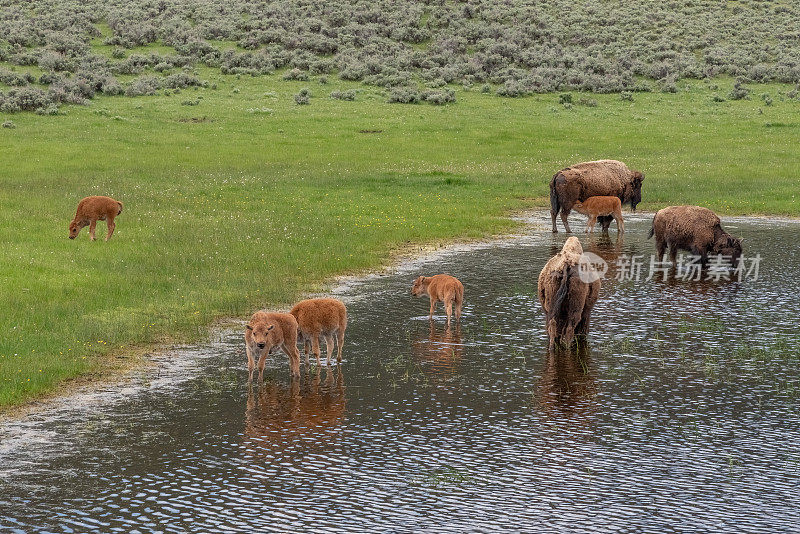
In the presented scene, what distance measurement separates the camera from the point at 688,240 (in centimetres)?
2275

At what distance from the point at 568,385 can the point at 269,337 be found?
385cm

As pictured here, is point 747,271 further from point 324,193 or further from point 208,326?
point 324,193

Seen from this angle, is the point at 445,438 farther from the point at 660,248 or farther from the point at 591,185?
the point at 591,185

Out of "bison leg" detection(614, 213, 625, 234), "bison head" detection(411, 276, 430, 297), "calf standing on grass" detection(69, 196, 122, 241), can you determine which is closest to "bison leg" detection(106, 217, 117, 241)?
"calf standing on grass" detection(69, 196, 122, 241)

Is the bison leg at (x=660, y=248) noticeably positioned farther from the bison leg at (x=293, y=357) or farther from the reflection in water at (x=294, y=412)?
the bison leg at (x=293, y=357)

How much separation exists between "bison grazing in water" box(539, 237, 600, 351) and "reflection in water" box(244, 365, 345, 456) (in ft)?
10.7

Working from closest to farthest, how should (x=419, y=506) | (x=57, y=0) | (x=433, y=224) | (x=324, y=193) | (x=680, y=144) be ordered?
1. (x=419, y=506)
2. (x=433, y=224)
3. (x=324, y=193)
4. (x=680, y=144)
5. (x=57, y=0)

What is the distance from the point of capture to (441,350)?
15672 millimetres

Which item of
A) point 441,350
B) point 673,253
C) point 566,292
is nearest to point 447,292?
point 441,350

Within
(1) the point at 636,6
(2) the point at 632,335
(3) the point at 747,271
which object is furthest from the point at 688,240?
(1) the point at 636,6

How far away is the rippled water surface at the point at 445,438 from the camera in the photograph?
385 inches

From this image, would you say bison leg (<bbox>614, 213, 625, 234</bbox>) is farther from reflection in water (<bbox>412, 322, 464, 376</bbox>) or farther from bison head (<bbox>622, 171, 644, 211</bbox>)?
reflection in water (<bbox>412, 322, 464, 376</bbox>)

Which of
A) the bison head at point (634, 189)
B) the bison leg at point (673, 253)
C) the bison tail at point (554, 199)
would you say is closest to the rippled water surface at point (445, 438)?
the bison leg at point (673, 253)

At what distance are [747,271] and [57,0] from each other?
6388 cm
